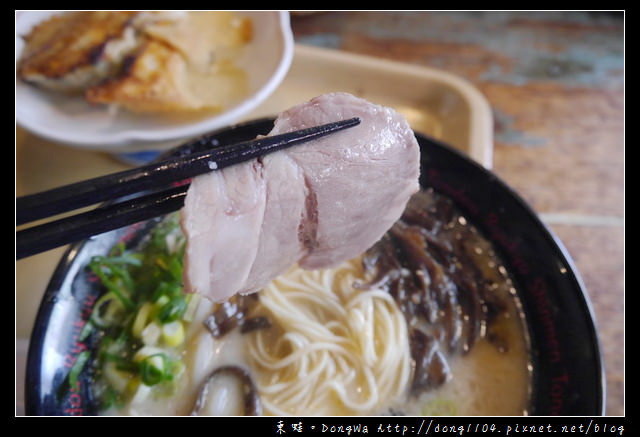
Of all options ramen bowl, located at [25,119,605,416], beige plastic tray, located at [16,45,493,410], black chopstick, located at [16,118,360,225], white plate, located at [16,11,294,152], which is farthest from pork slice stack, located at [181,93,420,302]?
beige plastic tray, located at [16,45,493,410]

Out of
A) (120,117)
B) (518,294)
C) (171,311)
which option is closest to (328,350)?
(171,311)

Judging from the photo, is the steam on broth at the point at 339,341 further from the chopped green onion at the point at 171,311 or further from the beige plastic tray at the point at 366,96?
the beige plastic tray at the point at 366,96

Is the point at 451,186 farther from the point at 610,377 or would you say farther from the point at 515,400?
the point at 610,377

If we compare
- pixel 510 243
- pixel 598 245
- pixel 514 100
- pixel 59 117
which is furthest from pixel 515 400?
pixel 59 117

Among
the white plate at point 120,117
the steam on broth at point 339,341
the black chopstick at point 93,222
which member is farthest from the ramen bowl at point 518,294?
the black chopstick at point 93,222

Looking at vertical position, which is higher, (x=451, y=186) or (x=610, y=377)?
(x=451, y=186)

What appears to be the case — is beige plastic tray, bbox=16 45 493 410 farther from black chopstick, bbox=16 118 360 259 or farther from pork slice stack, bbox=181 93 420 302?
black chopstick, bbox=16 118 360 259

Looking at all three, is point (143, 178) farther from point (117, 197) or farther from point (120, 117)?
point (120, 117)
